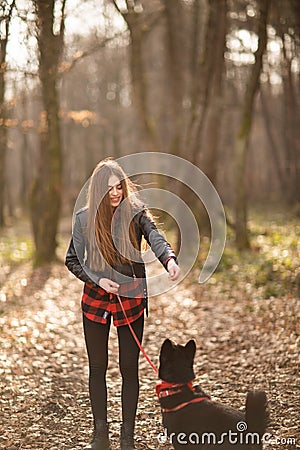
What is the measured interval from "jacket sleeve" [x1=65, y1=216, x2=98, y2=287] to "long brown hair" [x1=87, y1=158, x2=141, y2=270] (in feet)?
0.25

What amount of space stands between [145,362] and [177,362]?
342 centimetres

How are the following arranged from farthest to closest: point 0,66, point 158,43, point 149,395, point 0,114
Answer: point 158,43
point 0,114
point 0,66
point 149,395

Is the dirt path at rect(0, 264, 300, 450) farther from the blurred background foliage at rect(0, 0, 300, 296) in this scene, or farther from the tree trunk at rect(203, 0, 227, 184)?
the tree trunk at rect(203, 0, 227, 184)

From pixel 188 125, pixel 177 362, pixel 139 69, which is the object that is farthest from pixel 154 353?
pixel 139 69

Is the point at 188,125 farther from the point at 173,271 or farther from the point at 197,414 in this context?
the point at 197,414

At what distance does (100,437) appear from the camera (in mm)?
4992

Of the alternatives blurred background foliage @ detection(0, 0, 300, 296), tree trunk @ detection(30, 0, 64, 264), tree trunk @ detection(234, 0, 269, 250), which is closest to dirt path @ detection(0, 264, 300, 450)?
blurred background foliage @ detection(0, 0, 300, 296)

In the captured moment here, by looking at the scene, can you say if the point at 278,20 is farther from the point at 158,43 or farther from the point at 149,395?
the point at 158,43

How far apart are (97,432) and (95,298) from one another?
114 centimetres

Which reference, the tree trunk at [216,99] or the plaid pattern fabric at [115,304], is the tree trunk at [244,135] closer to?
the tree trunk at [216,99]

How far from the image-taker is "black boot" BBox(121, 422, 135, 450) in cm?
492

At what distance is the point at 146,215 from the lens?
492 cm

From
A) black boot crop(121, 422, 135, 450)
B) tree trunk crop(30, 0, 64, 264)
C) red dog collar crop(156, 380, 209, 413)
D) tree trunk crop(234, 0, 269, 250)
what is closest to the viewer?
red dog collar crop(156, 380, 209, 413)

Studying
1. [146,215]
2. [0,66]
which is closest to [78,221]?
[146,215]
